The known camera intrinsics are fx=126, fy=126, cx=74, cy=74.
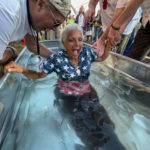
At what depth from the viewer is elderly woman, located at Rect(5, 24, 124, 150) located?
4.49 feet

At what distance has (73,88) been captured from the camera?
5.85 feet

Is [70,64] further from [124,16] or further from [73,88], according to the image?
[124,16]

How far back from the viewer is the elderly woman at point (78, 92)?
1.37 m

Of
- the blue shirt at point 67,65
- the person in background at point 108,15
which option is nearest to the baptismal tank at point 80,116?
the blue shirt at point 67,65

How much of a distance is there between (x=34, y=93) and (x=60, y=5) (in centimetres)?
151

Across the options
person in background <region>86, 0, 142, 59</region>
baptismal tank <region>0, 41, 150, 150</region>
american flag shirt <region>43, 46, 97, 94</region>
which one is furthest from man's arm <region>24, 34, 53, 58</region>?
person in background <region>86, 0, 142, 59</region>

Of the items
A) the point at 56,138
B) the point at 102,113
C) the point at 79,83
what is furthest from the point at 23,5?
the point at 102,113

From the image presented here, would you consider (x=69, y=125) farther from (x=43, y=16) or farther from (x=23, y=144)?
(x=43, y=16)

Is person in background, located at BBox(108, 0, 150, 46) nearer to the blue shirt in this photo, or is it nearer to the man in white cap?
the blue shirt

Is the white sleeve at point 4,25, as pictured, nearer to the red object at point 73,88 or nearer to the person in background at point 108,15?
the red object at point 73,88

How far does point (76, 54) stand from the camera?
156cm

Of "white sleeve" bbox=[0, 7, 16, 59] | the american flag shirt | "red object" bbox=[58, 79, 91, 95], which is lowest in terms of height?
"red object" bbox=[58, 79, 91, 95]

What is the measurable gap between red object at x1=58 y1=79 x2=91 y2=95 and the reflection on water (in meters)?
0.09

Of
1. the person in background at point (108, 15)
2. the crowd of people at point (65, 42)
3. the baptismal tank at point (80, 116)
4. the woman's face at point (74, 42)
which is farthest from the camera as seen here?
the person in background at point (108, 15)
